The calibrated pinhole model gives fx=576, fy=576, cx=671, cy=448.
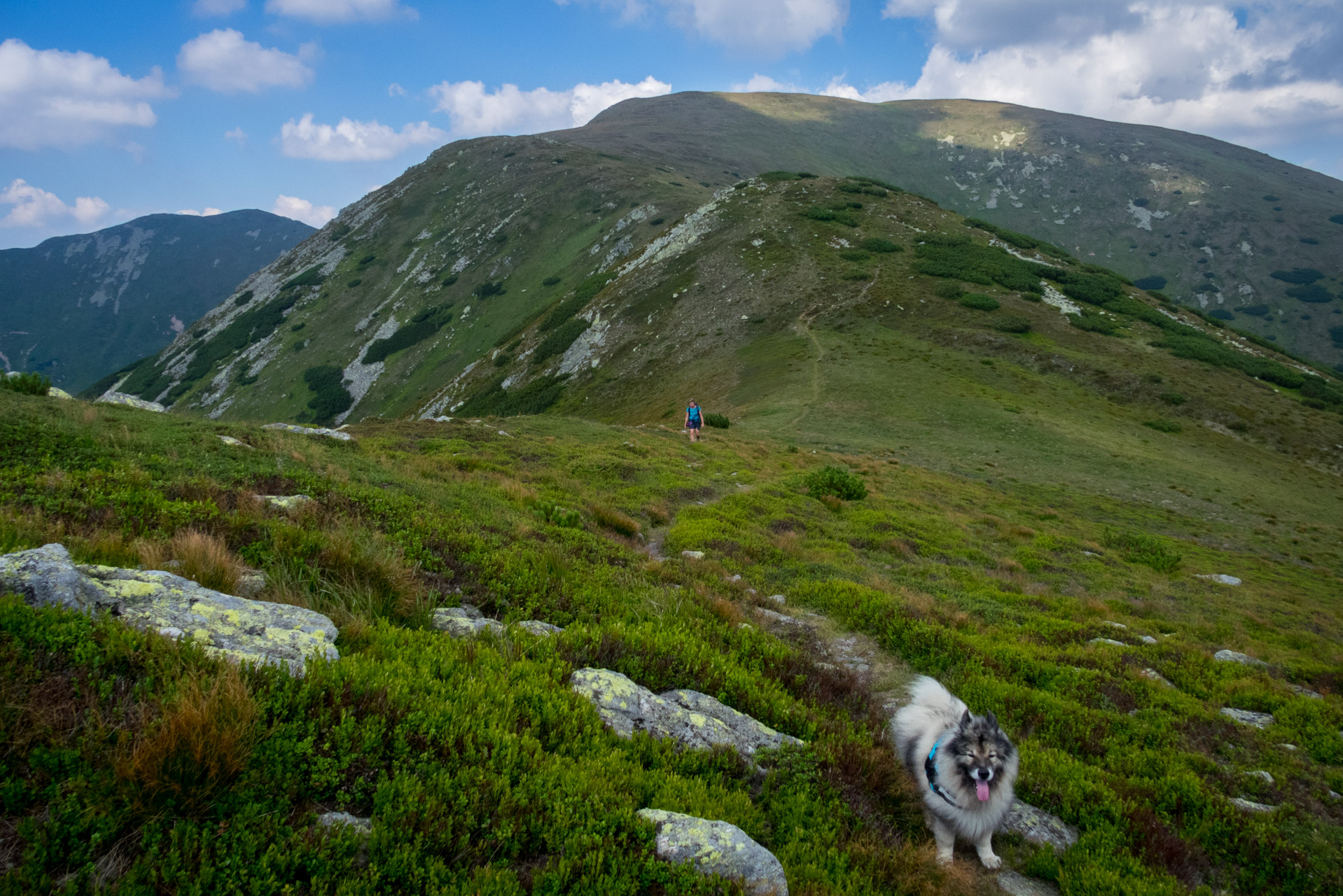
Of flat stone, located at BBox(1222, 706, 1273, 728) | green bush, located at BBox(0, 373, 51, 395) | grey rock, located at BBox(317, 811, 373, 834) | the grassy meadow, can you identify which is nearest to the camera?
the grassy meadow

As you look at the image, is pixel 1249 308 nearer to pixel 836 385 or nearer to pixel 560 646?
pixel 836 385

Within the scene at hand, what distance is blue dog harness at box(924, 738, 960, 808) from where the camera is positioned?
507cm

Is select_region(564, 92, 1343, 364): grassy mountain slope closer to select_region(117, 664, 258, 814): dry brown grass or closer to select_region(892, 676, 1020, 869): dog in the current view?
select_region(892, 676, 1020, 869): dog

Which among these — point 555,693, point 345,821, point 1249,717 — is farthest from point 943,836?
point 1249,717

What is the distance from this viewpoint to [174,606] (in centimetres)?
472

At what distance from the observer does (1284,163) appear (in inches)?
6427

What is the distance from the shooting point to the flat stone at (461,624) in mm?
6324

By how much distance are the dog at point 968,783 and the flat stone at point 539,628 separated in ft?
13.2

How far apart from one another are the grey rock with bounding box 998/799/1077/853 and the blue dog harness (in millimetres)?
818

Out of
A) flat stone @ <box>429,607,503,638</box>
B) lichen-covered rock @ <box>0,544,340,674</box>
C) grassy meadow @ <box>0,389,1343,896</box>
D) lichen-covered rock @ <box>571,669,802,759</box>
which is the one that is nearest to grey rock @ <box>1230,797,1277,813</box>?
grassy meadow @ <box>0,389,1343,896</box>

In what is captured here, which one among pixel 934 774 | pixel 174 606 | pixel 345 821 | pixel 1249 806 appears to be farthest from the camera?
pixel 1249 806

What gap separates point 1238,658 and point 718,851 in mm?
11285

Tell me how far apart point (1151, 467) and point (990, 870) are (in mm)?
33002

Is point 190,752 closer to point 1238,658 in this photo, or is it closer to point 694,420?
point 1238,658
